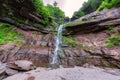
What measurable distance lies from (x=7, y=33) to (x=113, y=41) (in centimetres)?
932

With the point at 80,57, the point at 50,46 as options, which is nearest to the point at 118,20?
the point at 80,57

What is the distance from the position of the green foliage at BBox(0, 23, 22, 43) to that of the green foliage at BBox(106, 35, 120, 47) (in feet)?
24.8

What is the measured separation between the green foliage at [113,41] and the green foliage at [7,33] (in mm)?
7573

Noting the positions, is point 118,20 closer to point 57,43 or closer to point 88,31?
point 88,31

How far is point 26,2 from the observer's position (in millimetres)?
15547

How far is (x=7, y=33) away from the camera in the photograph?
567 inches

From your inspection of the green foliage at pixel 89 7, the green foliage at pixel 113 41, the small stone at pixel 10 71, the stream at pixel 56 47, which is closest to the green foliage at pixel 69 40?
the stream at pixel 56 47

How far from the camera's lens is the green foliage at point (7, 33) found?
13014 millimetres

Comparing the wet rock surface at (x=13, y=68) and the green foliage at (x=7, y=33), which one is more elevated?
the green foliage at (x=7, y=33)

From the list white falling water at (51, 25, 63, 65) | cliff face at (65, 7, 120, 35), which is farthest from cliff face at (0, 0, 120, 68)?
white falling water at (51, 25, 63, 65)

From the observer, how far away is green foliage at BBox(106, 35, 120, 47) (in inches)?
479

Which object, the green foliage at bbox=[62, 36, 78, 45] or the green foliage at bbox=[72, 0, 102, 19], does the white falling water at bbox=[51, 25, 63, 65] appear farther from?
the green foliage at bbox=[72, 0, 102, 19]

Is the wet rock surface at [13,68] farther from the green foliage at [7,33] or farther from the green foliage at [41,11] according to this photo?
the green foliage at [41,11]

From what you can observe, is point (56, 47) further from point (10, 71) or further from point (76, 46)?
point (10, 71)
